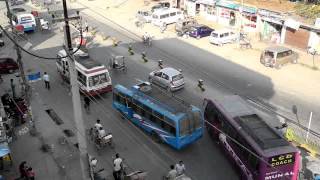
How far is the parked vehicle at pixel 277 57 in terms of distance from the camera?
1352 inches

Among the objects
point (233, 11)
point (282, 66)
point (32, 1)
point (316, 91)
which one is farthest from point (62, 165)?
point (32, 1)

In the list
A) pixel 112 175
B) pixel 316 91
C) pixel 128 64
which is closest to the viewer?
pixel 112 175

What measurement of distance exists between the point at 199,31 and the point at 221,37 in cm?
338

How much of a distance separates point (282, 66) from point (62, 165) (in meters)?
22.5

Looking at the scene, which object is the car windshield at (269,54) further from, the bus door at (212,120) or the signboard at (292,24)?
the bus door at (212,120)

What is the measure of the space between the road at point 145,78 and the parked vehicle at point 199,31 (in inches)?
83.0

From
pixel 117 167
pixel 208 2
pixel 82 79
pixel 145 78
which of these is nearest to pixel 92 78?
pixel 82 79

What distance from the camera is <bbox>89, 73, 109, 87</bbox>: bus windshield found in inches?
1113

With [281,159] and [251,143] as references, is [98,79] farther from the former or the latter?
[281,159]

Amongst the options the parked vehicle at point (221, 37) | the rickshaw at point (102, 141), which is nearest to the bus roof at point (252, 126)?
the rickshaw at point (102, 141)

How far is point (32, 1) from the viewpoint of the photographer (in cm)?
6506

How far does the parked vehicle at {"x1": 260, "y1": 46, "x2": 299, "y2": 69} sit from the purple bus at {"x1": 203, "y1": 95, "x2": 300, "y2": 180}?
1326cm

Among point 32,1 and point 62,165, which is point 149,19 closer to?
point 32,1

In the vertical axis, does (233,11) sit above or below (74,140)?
above
